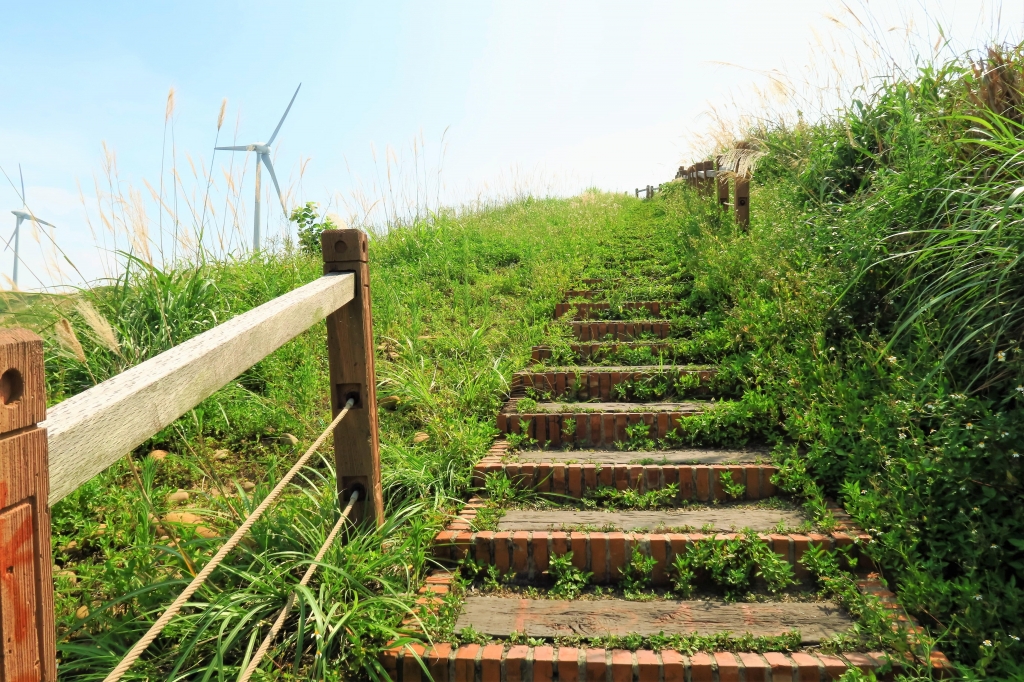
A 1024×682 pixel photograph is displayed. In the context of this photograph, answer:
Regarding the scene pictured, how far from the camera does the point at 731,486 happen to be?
12.3 feet

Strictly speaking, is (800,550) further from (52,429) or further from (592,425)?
(52,429)

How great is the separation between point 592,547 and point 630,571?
205 millimetres

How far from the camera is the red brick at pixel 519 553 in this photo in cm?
322

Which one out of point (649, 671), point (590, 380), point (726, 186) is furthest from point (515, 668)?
point (726, 186)

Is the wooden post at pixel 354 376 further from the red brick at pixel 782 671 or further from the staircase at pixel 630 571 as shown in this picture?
the red brick at pixel 782 671

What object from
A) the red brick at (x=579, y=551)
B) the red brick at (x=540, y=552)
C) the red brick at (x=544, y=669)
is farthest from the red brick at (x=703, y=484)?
the red brick at (x=544, y=669)

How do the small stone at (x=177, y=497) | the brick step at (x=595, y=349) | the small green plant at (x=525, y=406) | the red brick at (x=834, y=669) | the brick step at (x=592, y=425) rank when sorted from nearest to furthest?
the red brick at (x=834, y=669), the small stone at (x=177, y=497), the brick step at (x=592, y=425), the small green plant at (x=525, y=406), the brick step at (x=595, y=349)

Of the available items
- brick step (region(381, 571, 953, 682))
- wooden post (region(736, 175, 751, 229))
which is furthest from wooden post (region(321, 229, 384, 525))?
wooden post (region(736, 175, 751, 229))

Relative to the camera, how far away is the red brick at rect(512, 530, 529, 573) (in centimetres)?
322

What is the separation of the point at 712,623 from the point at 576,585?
612 mm

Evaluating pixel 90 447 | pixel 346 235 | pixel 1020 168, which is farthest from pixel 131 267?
pixel 1020 168

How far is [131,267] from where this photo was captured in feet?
15.6

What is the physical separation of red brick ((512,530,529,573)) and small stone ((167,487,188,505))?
1.79m

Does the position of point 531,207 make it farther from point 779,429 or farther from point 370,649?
point 370,649
